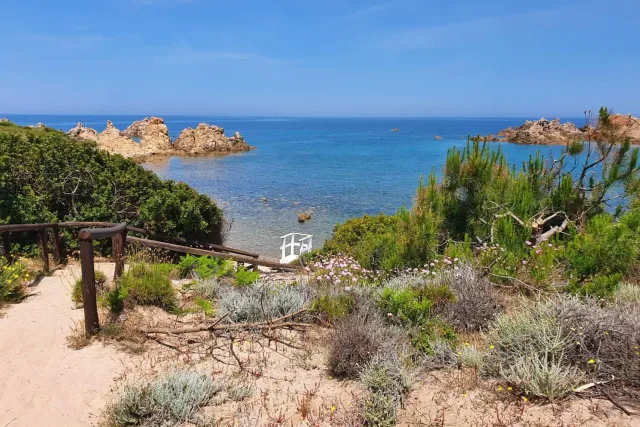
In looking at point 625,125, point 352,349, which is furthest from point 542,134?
point 352,349

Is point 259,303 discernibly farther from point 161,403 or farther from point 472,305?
point 472,305

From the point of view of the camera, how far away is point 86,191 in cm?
1011

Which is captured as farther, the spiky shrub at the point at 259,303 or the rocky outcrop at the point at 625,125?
the rocky outcrop at the point at 625,125

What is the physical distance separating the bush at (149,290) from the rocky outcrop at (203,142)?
192 ft

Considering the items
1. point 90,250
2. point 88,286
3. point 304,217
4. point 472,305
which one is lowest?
point 304,217

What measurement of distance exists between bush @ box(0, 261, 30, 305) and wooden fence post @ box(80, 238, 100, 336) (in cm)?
193

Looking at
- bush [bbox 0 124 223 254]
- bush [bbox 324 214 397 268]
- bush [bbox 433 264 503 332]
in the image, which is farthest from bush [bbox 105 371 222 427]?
bush [bbox 324 214 397 268]

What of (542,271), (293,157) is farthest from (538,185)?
(293,157)

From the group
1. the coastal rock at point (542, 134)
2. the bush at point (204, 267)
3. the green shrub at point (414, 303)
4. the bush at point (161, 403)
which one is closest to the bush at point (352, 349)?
the green shrub at point (414, 303)

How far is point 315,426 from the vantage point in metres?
3.21

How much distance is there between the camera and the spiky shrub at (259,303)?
518 centimetres

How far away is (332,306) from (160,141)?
62.6 m

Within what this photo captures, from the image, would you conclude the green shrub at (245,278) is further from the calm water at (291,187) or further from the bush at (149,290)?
the calm water at (291,187)

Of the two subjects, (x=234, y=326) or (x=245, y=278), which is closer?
(x=234, y=326)
